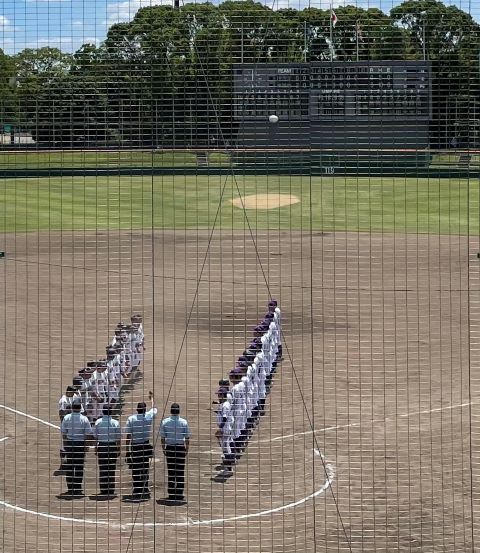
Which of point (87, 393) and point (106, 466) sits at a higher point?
point (87, 393)

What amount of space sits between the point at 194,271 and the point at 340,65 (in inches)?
477

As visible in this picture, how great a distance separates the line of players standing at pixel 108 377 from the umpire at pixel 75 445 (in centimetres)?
42

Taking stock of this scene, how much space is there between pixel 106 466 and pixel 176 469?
2.28ft

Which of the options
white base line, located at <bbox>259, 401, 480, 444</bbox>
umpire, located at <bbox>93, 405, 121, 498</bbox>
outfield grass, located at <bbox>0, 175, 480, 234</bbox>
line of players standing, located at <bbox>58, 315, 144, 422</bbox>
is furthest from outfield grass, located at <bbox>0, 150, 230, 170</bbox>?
outfield grass, located at <bbox>0, 175, 480, 234</bbox>

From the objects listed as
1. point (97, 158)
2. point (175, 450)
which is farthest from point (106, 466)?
point (97, 158)

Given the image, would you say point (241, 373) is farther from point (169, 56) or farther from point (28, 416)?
point (169, 56)

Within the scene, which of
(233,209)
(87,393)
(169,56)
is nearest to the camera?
(169,56)

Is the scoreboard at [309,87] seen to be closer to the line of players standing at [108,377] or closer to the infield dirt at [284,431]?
the infield dirt at [284,431]

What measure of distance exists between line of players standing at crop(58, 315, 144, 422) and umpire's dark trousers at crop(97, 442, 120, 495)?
63 centimetres

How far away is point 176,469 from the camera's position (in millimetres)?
11117

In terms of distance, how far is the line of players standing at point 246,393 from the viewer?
12031 mm

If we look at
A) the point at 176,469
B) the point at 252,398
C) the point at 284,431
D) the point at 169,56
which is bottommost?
the point at 284,431

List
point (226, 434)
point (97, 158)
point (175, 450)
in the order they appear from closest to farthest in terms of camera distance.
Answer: point (175, 450) < point (97, 158) < point (226, 434)

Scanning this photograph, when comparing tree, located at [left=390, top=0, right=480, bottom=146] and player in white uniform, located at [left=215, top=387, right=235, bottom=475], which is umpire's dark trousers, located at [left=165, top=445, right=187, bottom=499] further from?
tree, located at [left=390, top=0, right=480, bottom=146]
